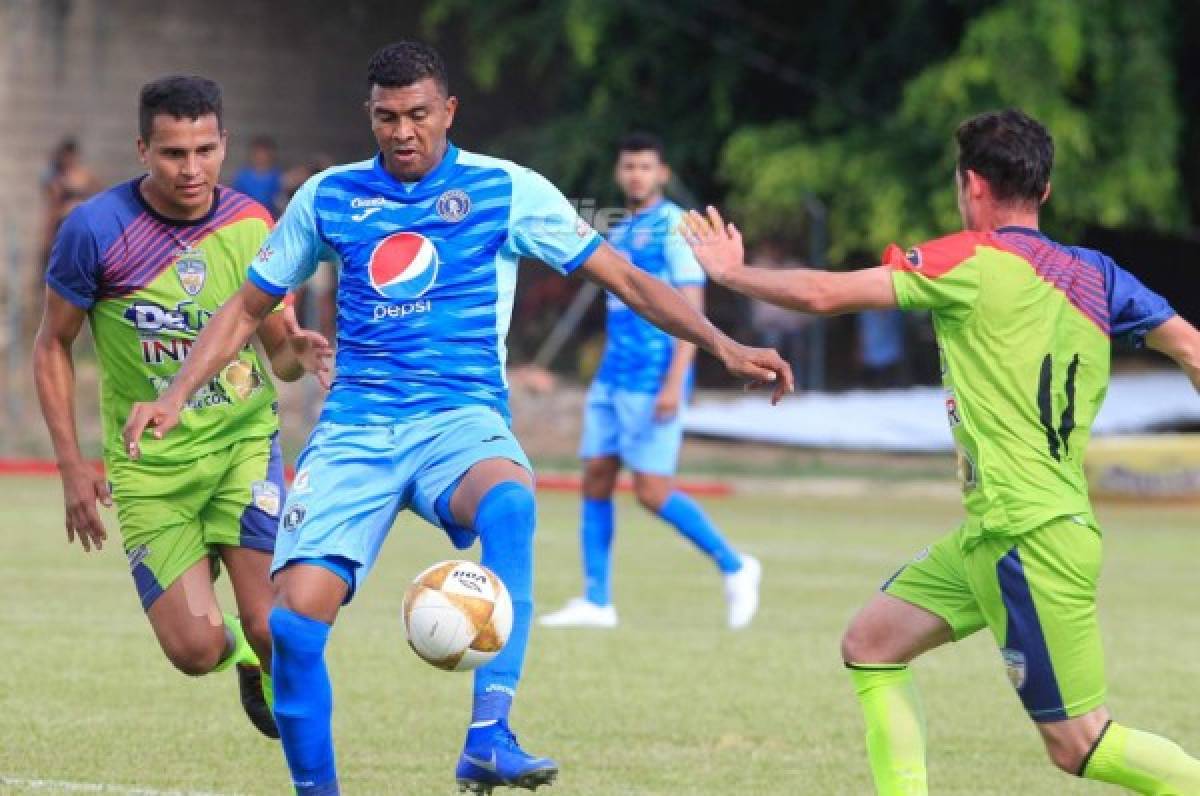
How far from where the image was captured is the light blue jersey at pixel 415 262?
711 cm

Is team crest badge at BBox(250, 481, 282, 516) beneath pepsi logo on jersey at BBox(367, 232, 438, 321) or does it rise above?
beneath

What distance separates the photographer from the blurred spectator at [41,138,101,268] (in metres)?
25.6

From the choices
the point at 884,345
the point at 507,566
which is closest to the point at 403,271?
the point at 507,566

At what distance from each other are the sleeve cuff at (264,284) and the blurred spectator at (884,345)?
19372 mm

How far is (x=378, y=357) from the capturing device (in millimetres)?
7156

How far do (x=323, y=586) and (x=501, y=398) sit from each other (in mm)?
879

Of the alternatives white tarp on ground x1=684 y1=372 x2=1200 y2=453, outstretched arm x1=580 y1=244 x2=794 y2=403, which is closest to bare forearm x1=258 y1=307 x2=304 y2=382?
outstretched arm x1=580 y1=244 x2=794 y2=403

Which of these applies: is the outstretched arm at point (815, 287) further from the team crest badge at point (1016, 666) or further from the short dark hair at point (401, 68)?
the short dark hair at point (401, 68)

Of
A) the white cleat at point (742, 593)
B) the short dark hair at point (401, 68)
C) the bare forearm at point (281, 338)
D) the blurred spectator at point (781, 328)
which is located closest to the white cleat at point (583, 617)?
the white cleat at point (742, 593)

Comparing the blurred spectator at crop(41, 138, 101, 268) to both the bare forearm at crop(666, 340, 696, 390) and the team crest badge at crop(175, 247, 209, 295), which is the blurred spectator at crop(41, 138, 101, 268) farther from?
the team crest badge at crop(175, 247, 209, 295)

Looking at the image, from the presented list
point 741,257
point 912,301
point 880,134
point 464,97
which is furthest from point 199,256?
point 464,97

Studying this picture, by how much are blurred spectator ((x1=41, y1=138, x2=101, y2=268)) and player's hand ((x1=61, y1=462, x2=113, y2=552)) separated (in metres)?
17.7

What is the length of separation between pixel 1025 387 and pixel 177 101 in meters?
3.10

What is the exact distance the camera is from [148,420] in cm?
698
